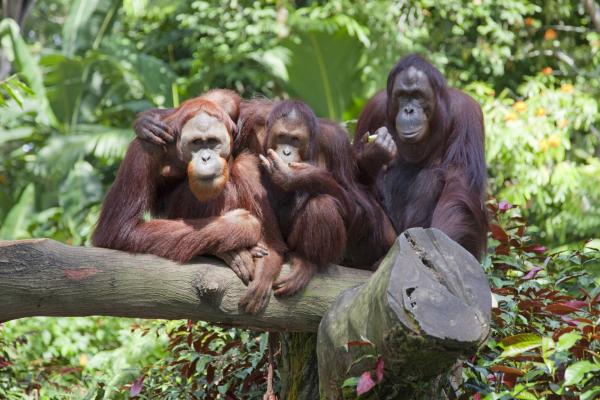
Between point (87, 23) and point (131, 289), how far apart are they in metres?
11.0

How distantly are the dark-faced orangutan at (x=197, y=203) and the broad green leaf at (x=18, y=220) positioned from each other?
306 inches

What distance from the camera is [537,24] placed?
1116 centimetres

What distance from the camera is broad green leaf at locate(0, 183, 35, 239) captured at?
11.7 metres

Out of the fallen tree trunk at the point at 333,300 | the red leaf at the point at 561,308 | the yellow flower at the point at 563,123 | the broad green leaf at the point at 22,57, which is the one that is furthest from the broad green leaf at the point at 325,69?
the red leaf at the point at 561,308

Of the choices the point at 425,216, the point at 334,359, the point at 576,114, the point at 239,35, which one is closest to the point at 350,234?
the point at 425,216

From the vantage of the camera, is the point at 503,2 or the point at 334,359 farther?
the point at 503,2

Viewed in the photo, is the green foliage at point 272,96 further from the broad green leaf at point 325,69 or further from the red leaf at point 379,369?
the red leaf at point 379,369

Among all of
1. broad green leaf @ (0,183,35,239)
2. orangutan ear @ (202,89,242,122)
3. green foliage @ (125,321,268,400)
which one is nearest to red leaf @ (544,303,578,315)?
green foliage @ (125,321,268,400)

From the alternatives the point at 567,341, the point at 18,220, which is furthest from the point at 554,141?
the point at 18,220

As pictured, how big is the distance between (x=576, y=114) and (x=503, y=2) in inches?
89.3

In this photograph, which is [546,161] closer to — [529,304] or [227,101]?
[529,304]

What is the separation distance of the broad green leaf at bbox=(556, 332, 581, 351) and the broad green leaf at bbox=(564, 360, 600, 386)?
3.0 inches

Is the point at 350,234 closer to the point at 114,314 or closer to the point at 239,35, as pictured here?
the point at 114,314

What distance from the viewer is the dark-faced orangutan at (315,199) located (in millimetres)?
3939
